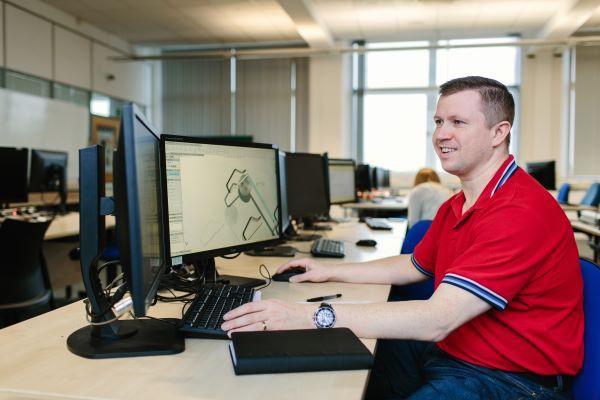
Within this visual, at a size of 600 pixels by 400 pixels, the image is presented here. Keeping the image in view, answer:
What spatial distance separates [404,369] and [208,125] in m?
8.99

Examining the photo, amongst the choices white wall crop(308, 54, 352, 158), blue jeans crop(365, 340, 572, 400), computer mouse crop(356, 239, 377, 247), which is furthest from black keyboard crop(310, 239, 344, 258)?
white wall crop(308, 54, 352, 158)

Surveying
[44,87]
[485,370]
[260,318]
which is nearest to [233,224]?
[260,318]

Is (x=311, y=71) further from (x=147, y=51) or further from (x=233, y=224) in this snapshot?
(x=233, y=224)

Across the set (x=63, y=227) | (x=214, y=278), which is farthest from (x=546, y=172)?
(x=214, y=278)

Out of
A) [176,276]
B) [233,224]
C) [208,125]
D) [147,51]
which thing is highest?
[147,51]

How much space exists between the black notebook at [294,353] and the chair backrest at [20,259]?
207 centimetres

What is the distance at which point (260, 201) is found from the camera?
185 centimetres

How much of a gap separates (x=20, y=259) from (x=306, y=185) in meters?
1.58

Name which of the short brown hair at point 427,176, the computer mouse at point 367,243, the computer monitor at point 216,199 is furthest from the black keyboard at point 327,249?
the short brown hair at point 427,176

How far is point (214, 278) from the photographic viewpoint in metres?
1.73

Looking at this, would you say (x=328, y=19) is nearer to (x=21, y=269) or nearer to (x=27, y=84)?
(x=27, y=84)

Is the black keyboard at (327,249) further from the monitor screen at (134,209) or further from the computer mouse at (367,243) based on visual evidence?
the monitor screen at (134,209)

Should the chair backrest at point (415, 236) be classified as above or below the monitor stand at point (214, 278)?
above

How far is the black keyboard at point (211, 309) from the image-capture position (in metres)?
1.16
